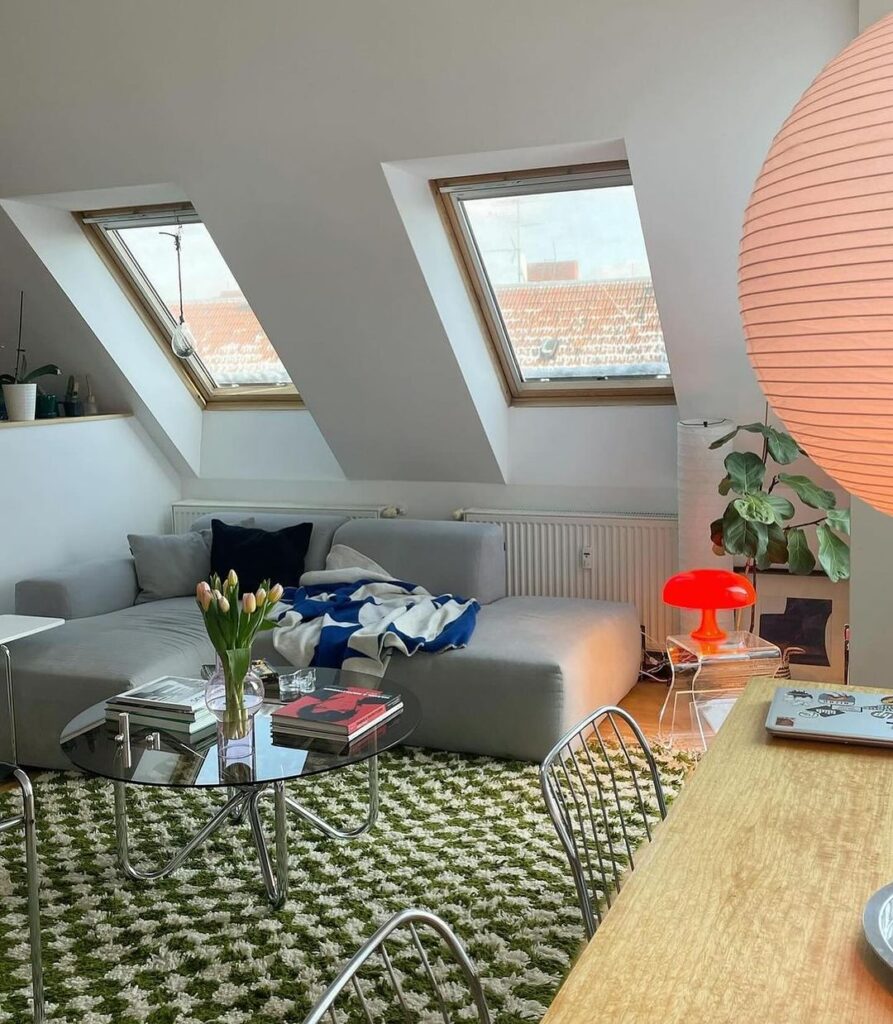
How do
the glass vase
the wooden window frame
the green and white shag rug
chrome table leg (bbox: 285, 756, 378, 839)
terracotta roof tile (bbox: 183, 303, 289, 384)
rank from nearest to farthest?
the green and white shag rug, the glass vase, chrome table leg (bbox: 285, 756, 378, 839), the wooden window frame, terracotta roof tile (bbox: 183, 303, 289, 384)

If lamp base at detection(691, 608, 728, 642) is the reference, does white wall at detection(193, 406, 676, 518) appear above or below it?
above

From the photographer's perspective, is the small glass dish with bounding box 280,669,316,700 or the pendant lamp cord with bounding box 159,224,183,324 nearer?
the small glass dish with bounding box 280,669,316,700

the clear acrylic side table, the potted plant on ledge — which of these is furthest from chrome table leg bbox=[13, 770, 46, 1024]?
the potted plant on ledge

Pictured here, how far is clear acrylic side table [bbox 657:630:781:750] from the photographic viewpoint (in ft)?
13.2

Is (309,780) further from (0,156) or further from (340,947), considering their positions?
(0,156)

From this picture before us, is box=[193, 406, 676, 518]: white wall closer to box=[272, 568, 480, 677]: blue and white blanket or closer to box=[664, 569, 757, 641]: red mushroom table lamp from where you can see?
box=[272, 568, 480, 677]: blue and white blanket

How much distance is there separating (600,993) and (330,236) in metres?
3.80

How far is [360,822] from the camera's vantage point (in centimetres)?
355

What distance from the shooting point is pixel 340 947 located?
2.80 m

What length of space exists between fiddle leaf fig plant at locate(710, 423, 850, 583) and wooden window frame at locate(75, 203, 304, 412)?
8.05 ft

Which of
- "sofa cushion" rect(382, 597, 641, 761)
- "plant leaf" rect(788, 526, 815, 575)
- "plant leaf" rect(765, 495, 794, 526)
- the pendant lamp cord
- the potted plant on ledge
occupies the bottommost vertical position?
"sofa cushion" rect(382, 597, 641, 761)

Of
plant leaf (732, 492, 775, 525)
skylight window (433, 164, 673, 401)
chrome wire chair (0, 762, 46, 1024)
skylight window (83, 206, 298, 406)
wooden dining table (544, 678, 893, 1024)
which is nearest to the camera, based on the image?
wooden dining table (544, 678, 893, 1024)

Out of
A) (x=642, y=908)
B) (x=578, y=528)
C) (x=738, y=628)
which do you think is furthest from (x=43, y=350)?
(x=642, y=908)

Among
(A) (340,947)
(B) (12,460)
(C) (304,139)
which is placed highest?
(C) (304,139)
